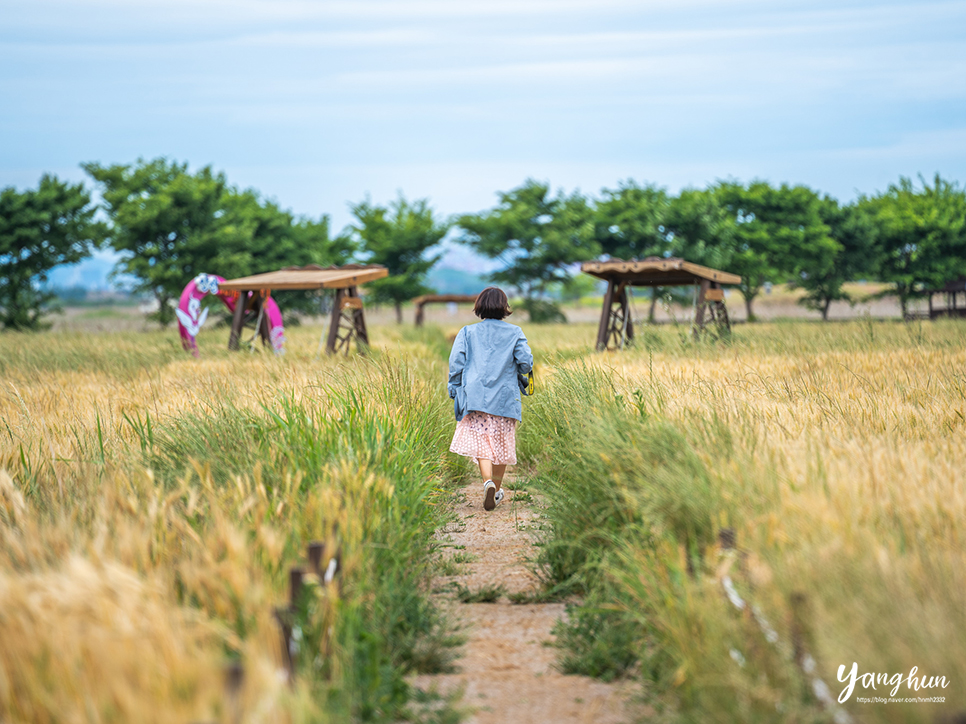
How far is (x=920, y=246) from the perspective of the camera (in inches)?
1697

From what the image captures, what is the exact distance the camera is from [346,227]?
46.4 m

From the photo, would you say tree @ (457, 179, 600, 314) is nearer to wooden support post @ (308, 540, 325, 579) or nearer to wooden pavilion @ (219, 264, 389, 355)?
wooden pavilion @ (219, 264, 389, 355)

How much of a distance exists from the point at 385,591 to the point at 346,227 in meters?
44.3

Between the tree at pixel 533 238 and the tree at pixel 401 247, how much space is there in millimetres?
2702

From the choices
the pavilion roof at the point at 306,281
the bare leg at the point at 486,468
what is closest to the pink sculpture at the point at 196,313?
the pavilion roof at the point at 306,281

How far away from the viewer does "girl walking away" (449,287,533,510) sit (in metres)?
6.75

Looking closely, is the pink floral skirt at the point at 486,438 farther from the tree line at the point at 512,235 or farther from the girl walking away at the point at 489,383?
the tree line at the point at 512,235

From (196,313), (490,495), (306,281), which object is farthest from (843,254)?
(490,495)

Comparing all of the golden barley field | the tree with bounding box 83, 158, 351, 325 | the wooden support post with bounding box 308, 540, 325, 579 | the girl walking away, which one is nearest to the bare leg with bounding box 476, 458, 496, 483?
the girl walking away

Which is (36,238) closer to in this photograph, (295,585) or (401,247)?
(401,247)

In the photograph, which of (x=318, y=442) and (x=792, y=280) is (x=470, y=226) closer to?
(x=792, y=280)

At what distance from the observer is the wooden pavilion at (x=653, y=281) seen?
14.4 metres

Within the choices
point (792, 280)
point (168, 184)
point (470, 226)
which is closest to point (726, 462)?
point (168, 184)

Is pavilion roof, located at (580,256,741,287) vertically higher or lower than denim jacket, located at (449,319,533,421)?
higher
